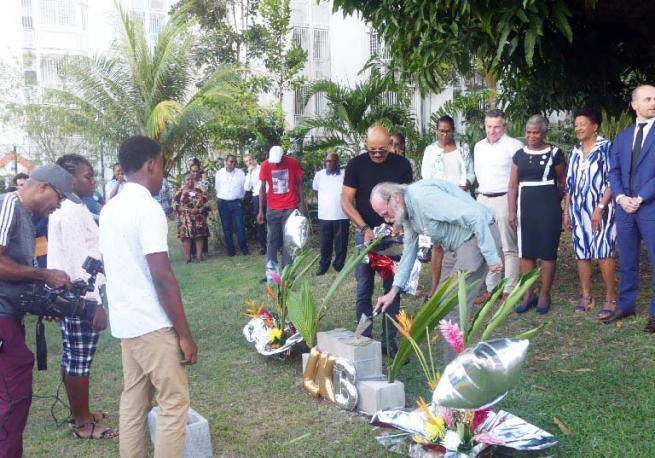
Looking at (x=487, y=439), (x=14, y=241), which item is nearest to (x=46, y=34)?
(x=14, y=241)

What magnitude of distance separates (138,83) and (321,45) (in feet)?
34.6

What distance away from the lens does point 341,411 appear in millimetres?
5047

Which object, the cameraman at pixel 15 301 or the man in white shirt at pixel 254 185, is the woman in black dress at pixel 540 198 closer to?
the cameraman at pixel 15 301

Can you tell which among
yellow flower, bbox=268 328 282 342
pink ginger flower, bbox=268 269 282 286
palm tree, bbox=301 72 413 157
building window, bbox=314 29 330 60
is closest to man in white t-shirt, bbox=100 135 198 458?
yellow flower, bbox=268 328 282 342

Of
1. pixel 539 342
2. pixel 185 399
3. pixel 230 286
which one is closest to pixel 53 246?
pixel 185 399

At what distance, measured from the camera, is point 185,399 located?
3.81 m

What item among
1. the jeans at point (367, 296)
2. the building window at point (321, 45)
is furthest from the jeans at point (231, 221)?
the building window at point (321, 45)

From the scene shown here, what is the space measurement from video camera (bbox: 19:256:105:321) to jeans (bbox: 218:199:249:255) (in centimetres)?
849

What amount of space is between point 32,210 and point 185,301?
5313mm

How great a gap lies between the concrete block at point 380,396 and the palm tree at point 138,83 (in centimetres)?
1417

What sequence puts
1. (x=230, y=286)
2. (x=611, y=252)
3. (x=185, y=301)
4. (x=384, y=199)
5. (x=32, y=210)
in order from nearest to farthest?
(x=32, y=210), (x=384, y=199), (x=611, y=252), (x=185, y=301), (x=230, y=286)

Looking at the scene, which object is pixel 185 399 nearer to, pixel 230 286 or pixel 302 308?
pixel 302 308

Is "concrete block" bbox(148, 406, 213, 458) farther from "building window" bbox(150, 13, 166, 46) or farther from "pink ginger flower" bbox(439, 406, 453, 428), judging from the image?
"building window" bbox(150, 13, 166, 46)

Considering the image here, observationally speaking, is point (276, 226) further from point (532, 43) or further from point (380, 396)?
point (380, 396)
